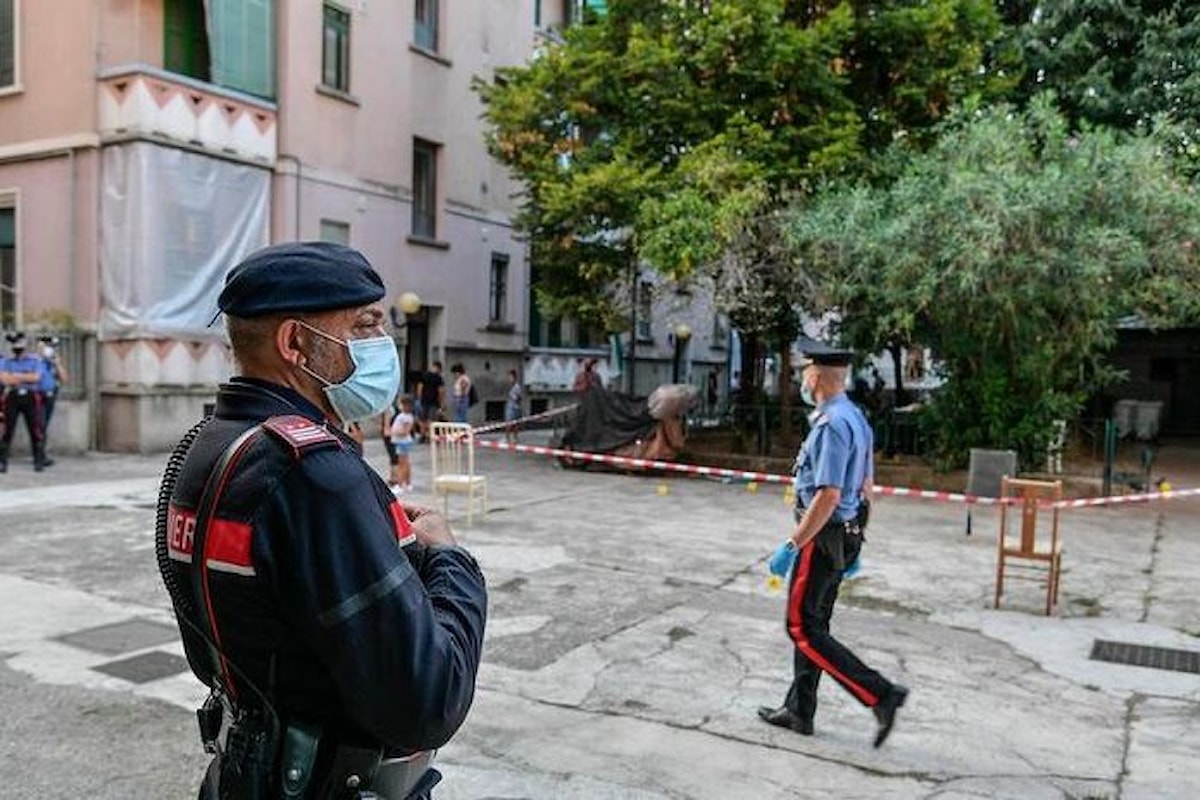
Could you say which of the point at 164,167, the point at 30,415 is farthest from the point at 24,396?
the point at 164,167

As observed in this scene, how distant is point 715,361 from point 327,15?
18.9 meters

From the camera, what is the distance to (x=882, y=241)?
1302cm

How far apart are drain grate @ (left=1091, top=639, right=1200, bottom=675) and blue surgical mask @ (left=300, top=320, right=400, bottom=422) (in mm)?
5818

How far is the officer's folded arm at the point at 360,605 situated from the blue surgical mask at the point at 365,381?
31 cm

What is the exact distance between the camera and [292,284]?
1.70m

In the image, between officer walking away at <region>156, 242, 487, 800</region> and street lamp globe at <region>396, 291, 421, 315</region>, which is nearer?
officer walking away at <region>156, 242, 487, 800</region>

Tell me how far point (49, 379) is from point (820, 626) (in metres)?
13.1

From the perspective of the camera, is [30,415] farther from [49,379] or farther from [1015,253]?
[1015,253]

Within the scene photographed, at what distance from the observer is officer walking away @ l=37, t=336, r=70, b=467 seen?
46.7ft

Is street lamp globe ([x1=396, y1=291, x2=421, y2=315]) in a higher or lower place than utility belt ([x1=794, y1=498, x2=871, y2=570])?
higher

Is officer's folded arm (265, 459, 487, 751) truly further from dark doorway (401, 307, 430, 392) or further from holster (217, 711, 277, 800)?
dark doorway (401, 307, 430, 392)

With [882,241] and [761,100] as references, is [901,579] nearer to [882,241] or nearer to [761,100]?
[882,241]

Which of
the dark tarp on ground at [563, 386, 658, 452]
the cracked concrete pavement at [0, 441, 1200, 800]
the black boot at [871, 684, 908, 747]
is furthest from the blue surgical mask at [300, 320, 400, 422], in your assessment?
the dark tarp on ground at [563, 386, 658, 452]

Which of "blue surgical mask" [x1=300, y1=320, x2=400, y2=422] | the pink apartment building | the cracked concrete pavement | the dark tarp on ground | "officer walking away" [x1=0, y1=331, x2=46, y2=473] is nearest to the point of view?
"blue surgical mask" [x1=300, y1=320, x2=400, y2=422]
